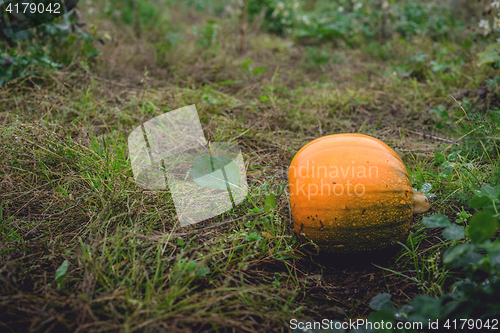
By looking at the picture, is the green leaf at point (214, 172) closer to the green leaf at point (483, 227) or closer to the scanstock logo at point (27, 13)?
the green leaf at point (483, 227)

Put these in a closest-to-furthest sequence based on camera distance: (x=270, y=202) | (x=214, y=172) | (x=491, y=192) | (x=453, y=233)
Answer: (x=453, y=233) → (x=491, y=192) → (x=270, y=202) → (x=214, y=172)

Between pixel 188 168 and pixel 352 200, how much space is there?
1.11 metres

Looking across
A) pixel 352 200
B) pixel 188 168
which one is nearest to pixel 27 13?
pixel 188 168

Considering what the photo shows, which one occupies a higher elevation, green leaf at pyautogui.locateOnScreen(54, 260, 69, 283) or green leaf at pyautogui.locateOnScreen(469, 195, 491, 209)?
green leaf at pyautogui.locateOnScreen(469, 195, 491, 209)

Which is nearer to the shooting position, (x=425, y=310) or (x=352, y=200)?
(x=425, y=310)

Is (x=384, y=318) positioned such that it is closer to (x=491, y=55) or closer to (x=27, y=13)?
(x=491, y=55)

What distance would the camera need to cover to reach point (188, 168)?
6.96 ft

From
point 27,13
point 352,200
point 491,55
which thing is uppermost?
point 27,13

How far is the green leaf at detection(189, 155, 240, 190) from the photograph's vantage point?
5.99 feet

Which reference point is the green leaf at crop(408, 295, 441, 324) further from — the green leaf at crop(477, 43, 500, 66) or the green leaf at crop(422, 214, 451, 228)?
the green leaf at crop(477, 43, 500, 66)

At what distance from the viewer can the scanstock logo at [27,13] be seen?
280 cm

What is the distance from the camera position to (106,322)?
112cm

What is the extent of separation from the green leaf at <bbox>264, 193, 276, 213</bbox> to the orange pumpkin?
106 mm

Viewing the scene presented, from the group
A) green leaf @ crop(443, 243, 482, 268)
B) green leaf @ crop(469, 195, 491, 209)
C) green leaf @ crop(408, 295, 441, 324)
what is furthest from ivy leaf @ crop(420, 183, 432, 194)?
green leaf @ crop(408, 295, 441, 324)
